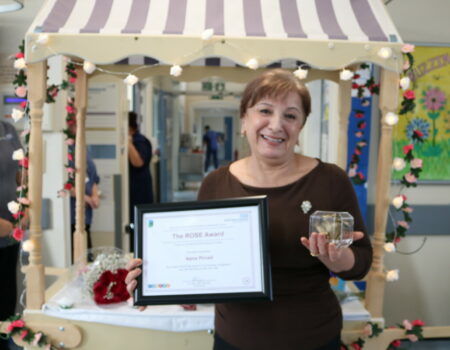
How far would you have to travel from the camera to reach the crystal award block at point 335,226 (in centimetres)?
125

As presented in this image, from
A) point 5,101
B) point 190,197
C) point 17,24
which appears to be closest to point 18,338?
point 5,101

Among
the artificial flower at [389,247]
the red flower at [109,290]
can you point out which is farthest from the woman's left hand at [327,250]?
the red flower at [109,290]

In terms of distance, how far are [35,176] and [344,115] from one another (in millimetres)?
2051

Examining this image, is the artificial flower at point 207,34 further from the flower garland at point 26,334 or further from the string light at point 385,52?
the flower garland at point 26,334

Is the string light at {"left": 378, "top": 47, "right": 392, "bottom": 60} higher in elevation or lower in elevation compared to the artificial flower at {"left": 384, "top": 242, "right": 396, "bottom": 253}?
higher

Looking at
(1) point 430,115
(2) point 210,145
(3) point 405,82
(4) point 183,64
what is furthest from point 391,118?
(2) point 210,145

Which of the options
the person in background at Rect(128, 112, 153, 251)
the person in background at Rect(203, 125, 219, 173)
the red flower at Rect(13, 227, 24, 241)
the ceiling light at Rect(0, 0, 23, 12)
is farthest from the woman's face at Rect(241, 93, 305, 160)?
the person in background at Rect(203, 125, 219, 173)

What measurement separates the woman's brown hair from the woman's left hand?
1.54 ft

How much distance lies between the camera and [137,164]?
4957mm

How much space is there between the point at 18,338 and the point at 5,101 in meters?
2.01

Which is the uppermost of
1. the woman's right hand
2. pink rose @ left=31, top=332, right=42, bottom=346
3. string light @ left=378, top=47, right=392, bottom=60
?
string light @ left=378, top=47, right=392, bottom=60

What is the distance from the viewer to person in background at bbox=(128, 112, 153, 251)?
4.90m

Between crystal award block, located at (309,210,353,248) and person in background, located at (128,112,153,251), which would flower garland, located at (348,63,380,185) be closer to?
crystal award block, located at (309,210,353,248)

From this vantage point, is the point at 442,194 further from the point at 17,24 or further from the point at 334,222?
the point at 17,24
